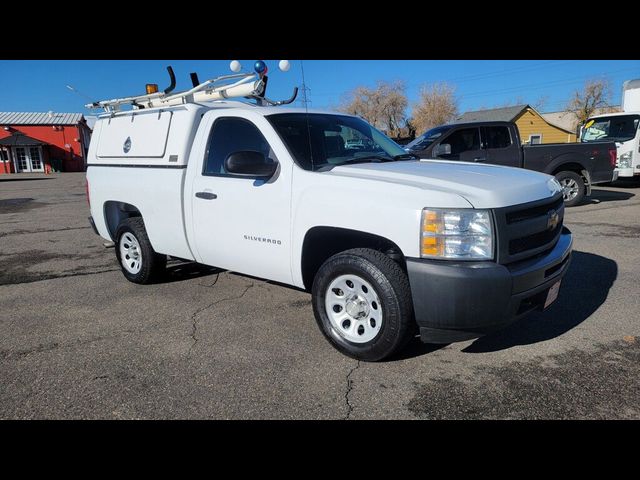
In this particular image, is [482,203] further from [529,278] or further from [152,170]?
[152,170]

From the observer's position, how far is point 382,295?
312 centimetres

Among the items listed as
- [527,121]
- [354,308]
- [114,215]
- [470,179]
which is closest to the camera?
[470,179]

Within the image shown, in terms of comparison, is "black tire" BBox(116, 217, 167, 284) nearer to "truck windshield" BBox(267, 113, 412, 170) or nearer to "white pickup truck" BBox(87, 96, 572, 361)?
"white pickup truck" BBox(87, 96, 572, 361)

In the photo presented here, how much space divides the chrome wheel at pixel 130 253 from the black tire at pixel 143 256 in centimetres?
4

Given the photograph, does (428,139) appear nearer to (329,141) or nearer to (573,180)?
(573,180)

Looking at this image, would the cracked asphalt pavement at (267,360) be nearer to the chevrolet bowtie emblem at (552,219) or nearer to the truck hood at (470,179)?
the chevrolet bowtie emblem at (552,219)

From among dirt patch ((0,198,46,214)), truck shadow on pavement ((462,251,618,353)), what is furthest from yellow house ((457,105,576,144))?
truck shadow on pavement ((462,251,618,353))

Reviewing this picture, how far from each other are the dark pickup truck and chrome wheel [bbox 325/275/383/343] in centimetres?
607

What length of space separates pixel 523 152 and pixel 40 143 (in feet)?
156

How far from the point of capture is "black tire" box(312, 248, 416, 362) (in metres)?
3.07

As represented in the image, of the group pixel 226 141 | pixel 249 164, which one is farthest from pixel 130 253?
pixel 249 164

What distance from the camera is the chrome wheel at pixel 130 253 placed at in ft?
17.7
